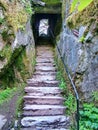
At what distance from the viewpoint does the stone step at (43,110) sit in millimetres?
6709

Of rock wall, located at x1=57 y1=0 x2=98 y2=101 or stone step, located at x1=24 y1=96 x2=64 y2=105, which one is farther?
stone step, located at x1=24 y1=96 x2=64 y2=105

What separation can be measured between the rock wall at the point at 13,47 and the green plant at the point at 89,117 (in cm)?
242

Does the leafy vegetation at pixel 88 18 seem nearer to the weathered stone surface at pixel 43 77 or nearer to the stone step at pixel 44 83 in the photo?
the stone step at pixel 44 83

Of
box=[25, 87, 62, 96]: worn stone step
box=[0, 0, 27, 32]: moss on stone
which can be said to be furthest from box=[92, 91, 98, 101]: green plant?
box=[0, 0, 27, 32]: moss on stone

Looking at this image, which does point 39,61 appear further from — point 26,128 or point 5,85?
point 26,128

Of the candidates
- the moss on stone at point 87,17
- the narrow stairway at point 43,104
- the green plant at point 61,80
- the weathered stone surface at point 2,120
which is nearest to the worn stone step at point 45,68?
the narrow stairway at point 43,104

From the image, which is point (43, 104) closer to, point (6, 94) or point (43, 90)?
point (43, 90)

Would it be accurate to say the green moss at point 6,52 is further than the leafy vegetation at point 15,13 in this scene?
No

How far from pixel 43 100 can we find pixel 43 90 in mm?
655

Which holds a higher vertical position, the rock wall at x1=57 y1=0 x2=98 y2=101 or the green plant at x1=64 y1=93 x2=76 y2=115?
the rock wall at x1=57 y1=0 x2=98 y2=101

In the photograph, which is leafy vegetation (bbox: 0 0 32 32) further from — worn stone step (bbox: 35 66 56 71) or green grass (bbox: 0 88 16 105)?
worn stone step (bbox: 35 66 56 71)

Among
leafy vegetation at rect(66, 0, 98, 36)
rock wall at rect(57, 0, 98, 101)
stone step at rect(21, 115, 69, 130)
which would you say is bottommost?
stone step at rect(21, 115, 69, 130)

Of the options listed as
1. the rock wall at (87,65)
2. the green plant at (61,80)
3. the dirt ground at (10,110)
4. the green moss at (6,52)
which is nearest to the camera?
the dirt ground at (10,110)

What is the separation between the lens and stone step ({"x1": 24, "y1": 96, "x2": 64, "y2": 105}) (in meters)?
7.23
